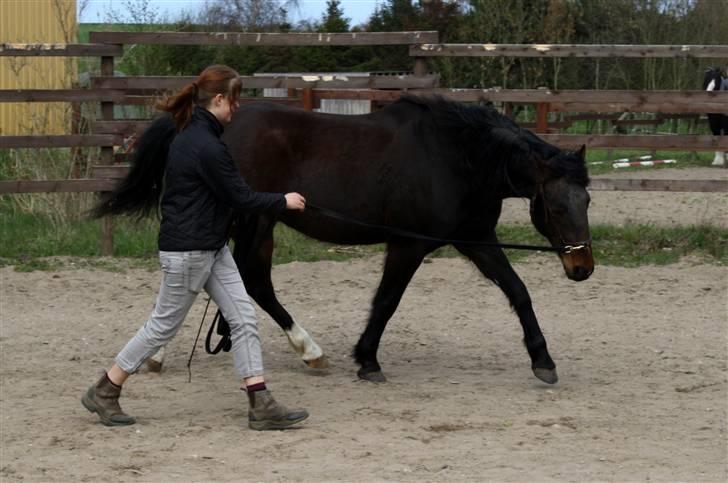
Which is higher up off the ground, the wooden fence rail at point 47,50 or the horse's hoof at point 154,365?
the wooden fence rail at point 47,50

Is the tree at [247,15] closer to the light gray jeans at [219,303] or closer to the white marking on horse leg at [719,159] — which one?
the white marking on horse leg at [719,159]

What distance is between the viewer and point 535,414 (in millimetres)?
5805

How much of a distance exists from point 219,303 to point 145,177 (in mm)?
1505

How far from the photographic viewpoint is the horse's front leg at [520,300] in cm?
639

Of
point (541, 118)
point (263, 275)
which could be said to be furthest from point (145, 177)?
point (541, 118)

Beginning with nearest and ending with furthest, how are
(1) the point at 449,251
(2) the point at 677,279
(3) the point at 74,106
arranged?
(2) the point at 677,279 < (1) the point at 449,251 < (3) the point at 74,106

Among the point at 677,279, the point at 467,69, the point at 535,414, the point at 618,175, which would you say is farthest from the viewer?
the point at 467,69

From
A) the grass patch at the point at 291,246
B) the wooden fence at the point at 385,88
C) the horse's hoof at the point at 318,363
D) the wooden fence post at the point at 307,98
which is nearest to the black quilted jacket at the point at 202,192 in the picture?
the horse's hoof at the point at 318,363

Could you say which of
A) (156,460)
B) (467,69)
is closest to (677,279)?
(156,460)

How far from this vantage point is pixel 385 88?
10594 millimetres

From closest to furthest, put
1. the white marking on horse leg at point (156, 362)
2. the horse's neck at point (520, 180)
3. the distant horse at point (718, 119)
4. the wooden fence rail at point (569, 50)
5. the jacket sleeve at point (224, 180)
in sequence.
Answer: the jacket sleeve at point (224, 180) < the horse's neck at point (520, 180) < the white marking on horse leg at point (156, 362) < the wooden fence rail at point (569, 50) < the distant horse at point (718, 119)

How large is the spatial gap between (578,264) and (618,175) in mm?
11051

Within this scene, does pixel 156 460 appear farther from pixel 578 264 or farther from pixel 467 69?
pixel 467 69

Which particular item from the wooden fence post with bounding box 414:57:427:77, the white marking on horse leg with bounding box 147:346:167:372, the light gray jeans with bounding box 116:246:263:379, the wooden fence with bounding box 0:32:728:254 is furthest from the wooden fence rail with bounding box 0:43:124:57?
the light gray jeans with bounding box 116:246:263:379
